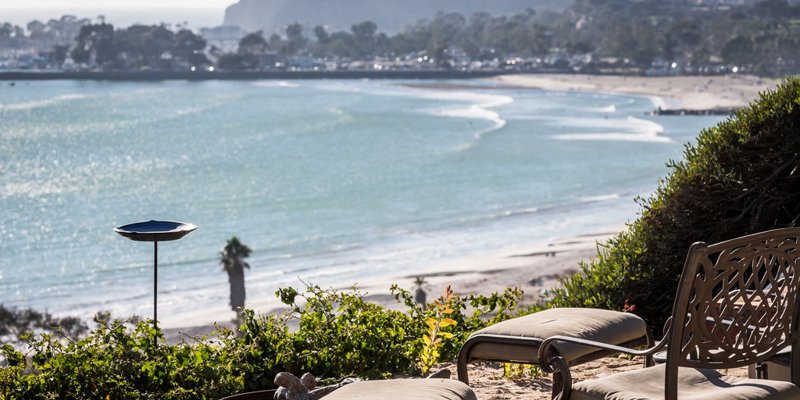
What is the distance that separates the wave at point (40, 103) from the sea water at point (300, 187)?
327 inches

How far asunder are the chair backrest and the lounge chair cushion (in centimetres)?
7

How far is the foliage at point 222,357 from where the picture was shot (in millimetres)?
3980

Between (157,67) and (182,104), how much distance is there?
55.5m

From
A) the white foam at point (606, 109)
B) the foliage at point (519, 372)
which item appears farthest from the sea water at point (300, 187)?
the foliage at point (519, 372)

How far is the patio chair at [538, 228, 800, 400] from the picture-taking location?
286cm

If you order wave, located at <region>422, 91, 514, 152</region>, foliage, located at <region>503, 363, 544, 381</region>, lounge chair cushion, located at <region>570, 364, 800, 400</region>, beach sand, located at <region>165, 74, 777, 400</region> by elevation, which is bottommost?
wave, located at <region>422, 91, 514, 152</region>

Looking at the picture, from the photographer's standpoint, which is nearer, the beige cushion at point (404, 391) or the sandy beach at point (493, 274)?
the beige cushion at point (404, 391)

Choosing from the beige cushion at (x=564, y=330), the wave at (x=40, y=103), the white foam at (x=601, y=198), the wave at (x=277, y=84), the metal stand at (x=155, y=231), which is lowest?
the wave at (x=40, y=103)

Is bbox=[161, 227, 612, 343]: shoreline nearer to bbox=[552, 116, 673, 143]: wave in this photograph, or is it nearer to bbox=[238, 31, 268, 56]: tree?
bbox=[552, 116, 673, 143]: wave

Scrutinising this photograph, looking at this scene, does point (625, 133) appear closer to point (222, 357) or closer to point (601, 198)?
point (601, 198)

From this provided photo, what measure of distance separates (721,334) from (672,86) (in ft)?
361

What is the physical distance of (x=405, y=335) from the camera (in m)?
4.93

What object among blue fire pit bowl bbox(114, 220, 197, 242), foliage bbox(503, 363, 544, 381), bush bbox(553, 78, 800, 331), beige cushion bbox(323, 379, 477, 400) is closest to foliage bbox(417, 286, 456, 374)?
foliage bbox(503, 363, 544, 381)

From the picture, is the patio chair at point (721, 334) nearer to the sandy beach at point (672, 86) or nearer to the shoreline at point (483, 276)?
the shoreline at point (483, 276)
